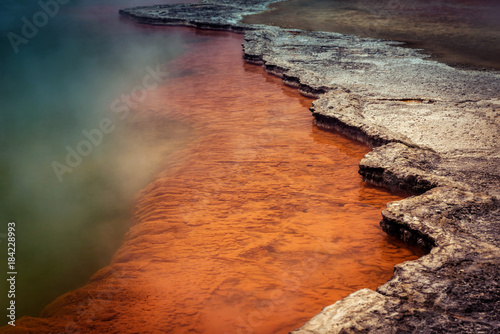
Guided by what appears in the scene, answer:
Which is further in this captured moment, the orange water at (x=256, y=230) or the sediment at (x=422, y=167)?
the orange water at (x=256, y=230)

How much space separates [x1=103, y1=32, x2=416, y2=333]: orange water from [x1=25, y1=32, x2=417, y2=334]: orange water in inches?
0.4

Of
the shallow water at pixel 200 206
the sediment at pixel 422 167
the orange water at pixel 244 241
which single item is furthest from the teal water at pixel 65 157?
the sediment at pixel 422 167

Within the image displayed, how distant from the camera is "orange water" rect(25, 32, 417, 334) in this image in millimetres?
2879

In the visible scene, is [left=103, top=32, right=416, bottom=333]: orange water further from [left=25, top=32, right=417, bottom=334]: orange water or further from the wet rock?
the wet rock

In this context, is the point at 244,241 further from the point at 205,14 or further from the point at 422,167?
the point at 205,14

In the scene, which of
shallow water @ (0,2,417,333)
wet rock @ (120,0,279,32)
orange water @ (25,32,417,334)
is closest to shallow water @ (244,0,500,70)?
wet rock @ (120,0,279,32)

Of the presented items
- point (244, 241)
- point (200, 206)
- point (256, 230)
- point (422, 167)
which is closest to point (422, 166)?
point (422, 167)

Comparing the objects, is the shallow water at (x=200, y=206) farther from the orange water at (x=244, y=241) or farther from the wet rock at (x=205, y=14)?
the wet rock at (x=205, y=14)

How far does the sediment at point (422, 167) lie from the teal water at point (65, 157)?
262 cm

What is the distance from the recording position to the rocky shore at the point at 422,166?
7.68ft

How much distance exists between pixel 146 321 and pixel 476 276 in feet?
7.48

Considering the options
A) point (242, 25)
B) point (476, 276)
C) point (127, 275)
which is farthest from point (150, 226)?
point (242, 25)

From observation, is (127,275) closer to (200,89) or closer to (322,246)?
(322,246)

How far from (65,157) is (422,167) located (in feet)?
16.8
